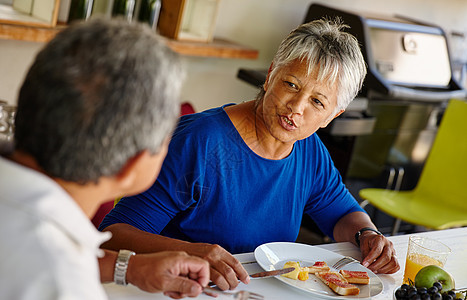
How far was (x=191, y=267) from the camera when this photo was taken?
1194 millimetres

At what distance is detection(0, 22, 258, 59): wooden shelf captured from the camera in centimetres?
241

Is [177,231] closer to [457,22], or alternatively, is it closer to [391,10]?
[391,10]

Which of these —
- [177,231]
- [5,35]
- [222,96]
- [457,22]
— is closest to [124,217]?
[177,231]

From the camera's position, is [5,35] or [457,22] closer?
[5,35]

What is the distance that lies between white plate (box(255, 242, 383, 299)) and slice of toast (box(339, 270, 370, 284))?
0.01m

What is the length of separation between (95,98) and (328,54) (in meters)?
1.01

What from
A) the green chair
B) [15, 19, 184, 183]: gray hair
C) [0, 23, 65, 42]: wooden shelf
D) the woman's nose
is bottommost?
the green chair

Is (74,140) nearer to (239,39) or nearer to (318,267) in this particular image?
(318,267)

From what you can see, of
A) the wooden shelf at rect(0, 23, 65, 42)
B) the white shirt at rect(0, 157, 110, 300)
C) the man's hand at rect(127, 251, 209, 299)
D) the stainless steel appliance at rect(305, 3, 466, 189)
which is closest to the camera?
the white shirt at rect(0, 157, 110, 300)

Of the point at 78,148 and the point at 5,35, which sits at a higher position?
the point at 78,148

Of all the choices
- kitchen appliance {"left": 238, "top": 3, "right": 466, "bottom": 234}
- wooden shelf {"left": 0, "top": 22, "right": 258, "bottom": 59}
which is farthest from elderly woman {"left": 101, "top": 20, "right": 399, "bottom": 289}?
kitchen appliance {"left": 238, "top": 3, "right": 466, "bottom": 234}

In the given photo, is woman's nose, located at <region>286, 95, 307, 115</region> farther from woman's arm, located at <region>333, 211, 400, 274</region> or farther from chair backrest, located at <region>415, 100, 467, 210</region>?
chair backrest, located at <region>415, 100, 467, 210</region>

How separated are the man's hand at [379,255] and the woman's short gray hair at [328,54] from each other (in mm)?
392

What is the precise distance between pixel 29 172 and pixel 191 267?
1.70 ft
